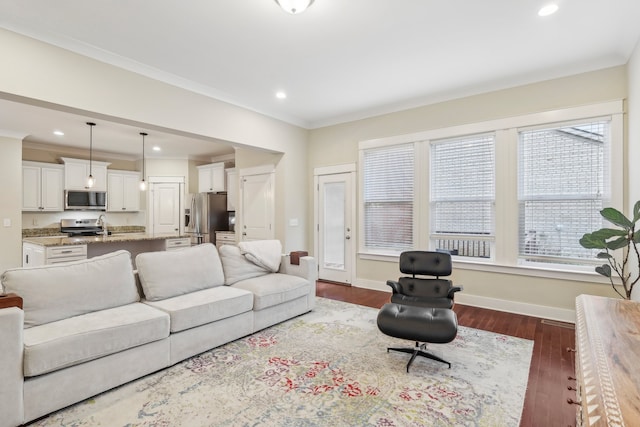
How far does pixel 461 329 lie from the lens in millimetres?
3459

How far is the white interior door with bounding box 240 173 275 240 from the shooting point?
5691 mm

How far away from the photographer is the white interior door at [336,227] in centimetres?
548

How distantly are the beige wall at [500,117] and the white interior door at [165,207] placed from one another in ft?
15.9

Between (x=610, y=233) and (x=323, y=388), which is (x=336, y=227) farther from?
Answer: (x=610, y=233)

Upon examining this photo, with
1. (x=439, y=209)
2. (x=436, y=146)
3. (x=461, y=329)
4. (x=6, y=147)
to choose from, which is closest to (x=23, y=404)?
(x=461, y=329)

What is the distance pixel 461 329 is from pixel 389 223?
6.64 feet

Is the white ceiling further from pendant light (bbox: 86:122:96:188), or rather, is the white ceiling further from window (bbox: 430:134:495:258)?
pendant light (bbox: 86:122:96:188)

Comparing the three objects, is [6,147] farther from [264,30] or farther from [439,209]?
[439,209]

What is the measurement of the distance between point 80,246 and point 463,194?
553 centimetres

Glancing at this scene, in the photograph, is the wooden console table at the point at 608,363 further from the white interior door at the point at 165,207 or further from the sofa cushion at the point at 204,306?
the white interior door at the point at 165,207

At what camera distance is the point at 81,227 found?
7.30 meters

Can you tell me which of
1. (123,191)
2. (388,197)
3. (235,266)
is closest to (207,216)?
(123,191)

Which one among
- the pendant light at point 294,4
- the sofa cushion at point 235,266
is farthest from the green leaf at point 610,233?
the sofa cushion at point 235,266

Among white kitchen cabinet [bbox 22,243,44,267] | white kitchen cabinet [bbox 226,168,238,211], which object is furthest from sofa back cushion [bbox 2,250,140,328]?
white kitchen cabinet [bbox 226,168,238,211]
